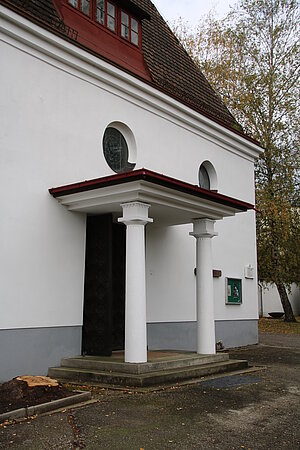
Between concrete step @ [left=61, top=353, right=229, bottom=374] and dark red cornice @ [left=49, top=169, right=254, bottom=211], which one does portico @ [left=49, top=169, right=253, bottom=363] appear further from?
concrete step @ [left=61, top=353, right=229, bottom=374]

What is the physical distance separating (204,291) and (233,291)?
435 centimetres

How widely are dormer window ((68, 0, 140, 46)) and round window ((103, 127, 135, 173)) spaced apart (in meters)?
2.38

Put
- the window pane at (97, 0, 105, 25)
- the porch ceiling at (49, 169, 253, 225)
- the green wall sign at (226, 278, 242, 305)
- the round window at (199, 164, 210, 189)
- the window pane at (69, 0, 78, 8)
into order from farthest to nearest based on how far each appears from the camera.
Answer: the green wall sign at (226, 278, 242, 305)
the round window at (199, 164, 210, 189)
the window pane at (97, 0, 105, 25)
the window pane at (69, 0, 78, 8)
the porch ceiling at (49, 169, 253, 225)

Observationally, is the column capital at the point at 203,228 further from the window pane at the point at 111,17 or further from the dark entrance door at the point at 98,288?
the window pane at the point at 111,17

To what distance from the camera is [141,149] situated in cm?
1145

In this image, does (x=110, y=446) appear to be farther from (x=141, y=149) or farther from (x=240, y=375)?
(x=141, y=149)

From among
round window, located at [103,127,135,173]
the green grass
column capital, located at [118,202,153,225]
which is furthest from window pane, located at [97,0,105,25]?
the green grass

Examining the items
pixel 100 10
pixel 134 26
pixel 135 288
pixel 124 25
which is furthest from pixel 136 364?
pixel 134 26

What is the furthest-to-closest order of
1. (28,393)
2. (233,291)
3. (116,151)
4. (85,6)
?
(233,291) < (116,151) < (85,6) < (28,393)

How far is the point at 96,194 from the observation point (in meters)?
8.88

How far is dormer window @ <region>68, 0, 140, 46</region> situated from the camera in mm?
10883

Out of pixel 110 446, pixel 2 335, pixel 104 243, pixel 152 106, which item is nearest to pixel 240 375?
pixel 104 243

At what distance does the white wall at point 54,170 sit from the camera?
8.55 m

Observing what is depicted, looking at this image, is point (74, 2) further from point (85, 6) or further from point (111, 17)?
point (111, 17)
